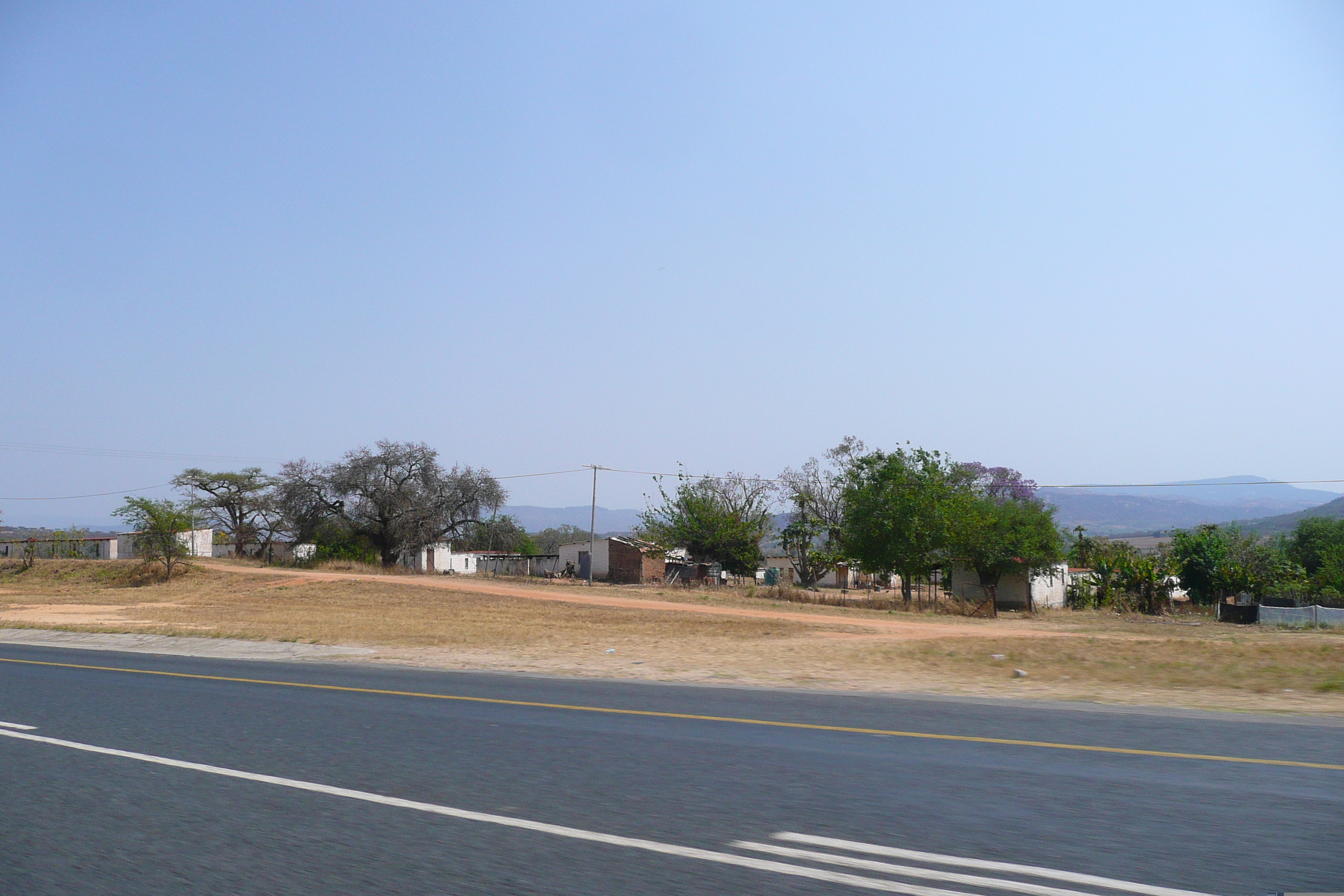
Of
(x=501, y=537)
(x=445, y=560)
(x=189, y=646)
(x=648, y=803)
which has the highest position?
(x=501, y=537)


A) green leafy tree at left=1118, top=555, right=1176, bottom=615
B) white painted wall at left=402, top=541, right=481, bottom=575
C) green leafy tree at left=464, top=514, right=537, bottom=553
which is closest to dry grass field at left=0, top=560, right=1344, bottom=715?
green leafy tree at left=1118, top=555, right=1176, bottom=615

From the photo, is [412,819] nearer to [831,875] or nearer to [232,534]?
[831,875]

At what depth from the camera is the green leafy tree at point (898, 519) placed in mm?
47906

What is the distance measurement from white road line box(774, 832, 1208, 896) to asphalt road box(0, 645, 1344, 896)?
0.08 feet

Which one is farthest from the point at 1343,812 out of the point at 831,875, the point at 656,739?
the point at 656,739

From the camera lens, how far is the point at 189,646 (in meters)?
22.6

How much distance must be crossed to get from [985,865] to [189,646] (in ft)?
72.3

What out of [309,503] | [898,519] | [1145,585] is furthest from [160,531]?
[1145,585]

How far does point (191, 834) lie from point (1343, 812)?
7.53m

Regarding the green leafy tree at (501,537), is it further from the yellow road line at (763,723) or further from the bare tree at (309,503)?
the yellow road line at (763,723)

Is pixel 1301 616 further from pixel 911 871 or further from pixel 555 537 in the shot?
pixel 555 537

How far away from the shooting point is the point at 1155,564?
50.9 m

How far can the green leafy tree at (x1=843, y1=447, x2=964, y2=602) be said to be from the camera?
47.9 m

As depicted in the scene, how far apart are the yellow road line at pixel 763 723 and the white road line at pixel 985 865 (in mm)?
3828
